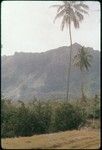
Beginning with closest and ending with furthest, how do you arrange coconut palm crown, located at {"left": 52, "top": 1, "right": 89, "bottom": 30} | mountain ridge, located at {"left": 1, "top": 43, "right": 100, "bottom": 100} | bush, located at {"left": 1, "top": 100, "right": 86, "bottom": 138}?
bush, located at {"left": 1, "top": 100, "right": 86, "bottom": 138}
coconut palm crown, located at {"left": 52, "top": 1, "right": 89, "bottom": 30}
mountain ridge, located at {"left": 1, "top": 43, "right": 100, "bottom": 100}

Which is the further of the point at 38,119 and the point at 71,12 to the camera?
the point at 71,12

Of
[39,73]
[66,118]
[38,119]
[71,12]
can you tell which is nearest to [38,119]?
[38,119]

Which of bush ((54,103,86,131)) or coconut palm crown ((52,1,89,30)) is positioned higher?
coconut palm crown ((52,1,89,30))

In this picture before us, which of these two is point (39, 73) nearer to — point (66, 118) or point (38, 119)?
point (66, 118)

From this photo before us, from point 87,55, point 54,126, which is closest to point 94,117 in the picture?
point 54,126

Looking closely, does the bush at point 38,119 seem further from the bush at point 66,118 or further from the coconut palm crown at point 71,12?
the coconut palm crown at point 71,12

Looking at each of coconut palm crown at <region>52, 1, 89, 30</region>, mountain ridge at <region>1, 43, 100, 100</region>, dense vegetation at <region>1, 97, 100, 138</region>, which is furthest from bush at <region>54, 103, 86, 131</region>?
mountain ridge at <region>1, 43, 100, 100</region>

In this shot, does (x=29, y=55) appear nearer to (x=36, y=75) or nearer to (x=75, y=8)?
(x=36, y=75)

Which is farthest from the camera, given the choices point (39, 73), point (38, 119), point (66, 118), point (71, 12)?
point (39, 73)

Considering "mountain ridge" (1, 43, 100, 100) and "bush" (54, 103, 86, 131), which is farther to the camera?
"mountain ridge" (1, 43, 100, 100)

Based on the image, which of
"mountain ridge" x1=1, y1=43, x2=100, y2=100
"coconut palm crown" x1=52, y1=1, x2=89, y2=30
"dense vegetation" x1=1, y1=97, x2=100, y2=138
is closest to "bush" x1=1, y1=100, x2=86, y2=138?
"dense vegetation" x1=1, y1=97, x2=100, y2=138

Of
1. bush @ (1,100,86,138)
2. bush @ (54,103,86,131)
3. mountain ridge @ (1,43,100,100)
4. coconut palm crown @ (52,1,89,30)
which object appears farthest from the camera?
mountain ridge @ (1,43,100,100)

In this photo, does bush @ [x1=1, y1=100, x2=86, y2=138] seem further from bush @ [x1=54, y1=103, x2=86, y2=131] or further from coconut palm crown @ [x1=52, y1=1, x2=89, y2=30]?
coconut palm crown @ [x1=52, y1=1, x2=89, y2=30]

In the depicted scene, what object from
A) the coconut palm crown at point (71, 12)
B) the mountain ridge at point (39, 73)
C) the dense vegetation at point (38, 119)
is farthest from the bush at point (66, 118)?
the mountain ridge at point (39, 73)
